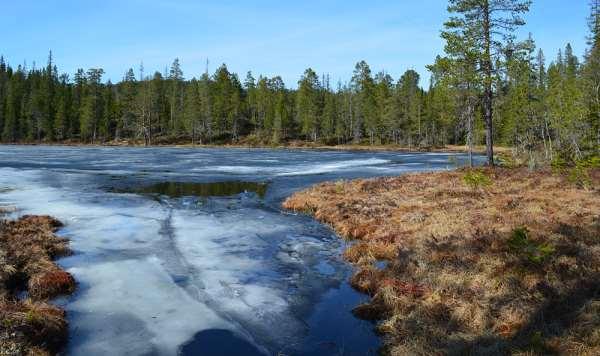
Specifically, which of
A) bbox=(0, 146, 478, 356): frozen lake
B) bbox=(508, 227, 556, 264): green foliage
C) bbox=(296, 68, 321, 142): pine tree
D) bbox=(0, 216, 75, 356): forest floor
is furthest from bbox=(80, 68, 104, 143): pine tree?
bbox=(508, 227, 556, 264): green foliage

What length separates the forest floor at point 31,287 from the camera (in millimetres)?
8352

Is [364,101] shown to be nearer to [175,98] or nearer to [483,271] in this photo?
[175,98]

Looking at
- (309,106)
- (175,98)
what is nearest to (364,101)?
(309,106)

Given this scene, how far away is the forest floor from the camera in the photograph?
27.4 ft

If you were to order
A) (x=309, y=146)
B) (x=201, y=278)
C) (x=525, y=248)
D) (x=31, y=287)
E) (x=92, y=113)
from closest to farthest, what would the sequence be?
(x=525, y=248)
(x=31, y=287)
(x=201, y=278)
(x=309, y=146)
(x=92, y=113)

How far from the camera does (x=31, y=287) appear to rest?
11.3m

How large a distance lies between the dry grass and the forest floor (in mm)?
6148

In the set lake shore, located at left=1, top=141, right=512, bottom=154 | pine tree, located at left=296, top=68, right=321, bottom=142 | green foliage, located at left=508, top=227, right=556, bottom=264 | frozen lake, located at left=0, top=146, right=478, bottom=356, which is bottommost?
frozen lake, located at left=0, top=146, right=478, bottom=356

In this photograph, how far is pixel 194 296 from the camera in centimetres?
1136

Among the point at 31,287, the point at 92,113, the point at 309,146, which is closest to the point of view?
the point at 31,287

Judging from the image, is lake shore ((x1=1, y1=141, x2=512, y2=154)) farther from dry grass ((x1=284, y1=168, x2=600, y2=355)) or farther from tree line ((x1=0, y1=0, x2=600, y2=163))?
dry grass ((x1=284, y1=168, x2=600, y2=355))

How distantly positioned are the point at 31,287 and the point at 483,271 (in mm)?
10551

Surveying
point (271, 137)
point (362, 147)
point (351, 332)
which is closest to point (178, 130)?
point (271, 137)

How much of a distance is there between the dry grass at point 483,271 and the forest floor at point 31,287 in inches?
242
